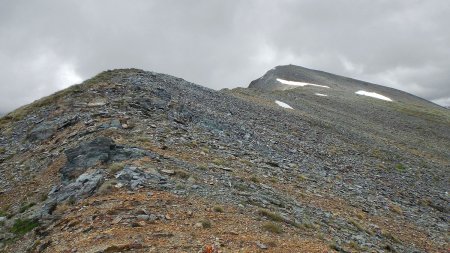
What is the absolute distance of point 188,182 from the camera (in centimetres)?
1570

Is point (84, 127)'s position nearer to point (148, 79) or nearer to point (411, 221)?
point (148, 79)

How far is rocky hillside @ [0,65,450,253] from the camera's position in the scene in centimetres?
1252

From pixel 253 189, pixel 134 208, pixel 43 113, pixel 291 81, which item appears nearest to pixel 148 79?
pixel 43 113

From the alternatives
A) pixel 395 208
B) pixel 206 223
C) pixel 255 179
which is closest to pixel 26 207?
pixel 206 223

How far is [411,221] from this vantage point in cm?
2095

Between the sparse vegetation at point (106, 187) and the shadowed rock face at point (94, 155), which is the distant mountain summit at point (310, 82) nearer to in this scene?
the shadowed rock face at point (94, 155)

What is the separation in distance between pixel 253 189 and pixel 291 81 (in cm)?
9477

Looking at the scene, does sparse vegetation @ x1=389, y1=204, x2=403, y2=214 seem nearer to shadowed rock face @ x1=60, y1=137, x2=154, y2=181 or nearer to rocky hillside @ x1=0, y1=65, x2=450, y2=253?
rocky hillside @ x1=0, y1=65, x2=450, y2=253

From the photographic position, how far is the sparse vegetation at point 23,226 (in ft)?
45.4

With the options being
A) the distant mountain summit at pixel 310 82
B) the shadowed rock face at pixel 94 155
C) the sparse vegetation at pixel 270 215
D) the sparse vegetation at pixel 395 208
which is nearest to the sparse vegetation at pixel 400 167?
the sparse vegetation at pixel 395 208

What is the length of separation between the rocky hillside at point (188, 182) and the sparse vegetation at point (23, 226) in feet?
0.17

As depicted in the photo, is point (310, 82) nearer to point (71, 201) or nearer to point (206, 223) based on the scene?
point (71, 201)

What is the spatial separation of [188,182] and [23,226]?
670 cm

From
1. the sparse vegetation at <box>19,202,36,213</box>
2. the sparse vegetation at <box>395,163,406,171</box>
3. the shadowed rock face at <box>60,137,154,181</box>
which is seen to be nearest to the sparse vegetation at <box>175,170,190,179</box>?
the shadowed rock face at <box>60,137,154,181</box>
